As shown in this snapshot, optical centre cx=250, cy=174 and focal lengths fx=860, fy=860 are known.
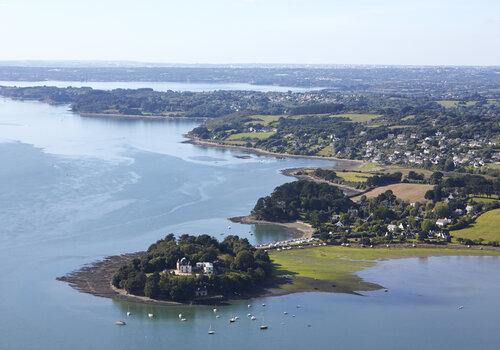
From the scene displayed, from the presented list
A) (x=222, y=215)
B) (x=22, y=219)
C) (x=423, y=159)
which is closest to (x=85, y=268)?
(x=22, y=219)

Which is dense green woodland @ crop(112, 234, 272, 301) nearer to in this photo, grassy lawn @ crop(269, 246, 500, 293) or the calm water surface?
the calm water surface

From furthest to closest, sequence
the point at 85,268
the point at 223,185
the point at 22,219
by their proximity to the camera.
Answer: the point at 223,185
the point at 22,219
the point at 85,268

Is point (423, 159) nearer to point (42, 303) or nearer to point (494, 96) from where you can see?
point (42, 303)

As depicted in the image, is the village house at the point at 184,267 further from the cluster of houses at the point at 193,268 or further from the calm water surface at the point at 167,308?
the calm water surface at the point at 167,308

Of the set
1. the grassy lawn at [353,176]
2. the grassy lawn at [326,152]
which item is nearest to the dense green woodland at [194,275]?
the grassy lawn at [353,176]

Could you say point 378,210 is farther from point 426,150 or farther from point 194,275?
point 426,150

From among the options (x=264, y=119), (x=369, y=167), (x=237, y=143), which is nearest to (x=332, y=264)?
(x=369, y=167)
